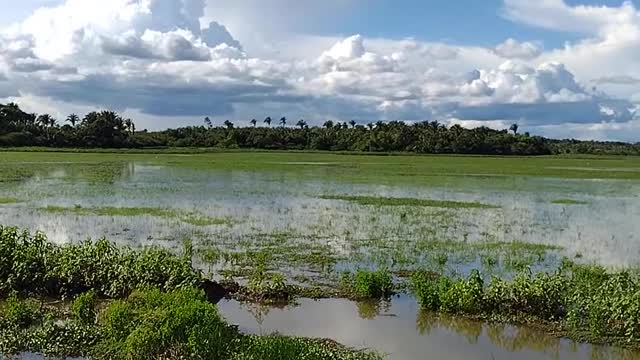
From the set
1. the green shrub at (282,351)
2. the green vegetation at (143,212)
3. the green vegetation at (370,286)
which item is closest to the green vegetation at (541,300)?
the green vegetation at (370,286)

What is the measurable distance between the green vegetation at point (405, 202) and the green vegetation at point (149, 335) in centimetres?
2022

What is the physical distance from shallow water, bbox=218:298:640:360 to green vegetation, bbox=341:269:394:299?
377mm

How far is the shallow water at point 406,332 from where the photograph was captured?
11.6 metres

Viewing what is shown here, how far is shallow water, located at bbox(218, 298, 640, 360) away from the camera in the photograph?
11.6 m

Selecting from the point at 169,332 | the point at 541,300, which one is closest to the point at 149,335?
the point at 169,332

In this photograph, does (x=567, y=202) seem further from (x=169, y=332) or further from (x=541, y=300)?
(x=169, y=332)

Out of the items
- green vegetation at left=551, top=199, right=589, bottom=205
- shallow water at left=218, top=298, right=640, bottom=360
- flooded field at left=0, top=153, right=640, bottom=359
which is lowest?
shallow water at left=218, top=298, right=640, bottom=360

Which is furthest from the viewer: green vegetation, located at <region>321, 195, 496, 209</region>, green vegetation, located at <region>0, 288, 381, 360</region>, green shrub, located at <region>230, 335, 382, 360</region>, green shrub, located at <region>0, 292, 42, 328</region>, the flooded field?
green vegetation, located at <region>321, 195, 496, 209</region>

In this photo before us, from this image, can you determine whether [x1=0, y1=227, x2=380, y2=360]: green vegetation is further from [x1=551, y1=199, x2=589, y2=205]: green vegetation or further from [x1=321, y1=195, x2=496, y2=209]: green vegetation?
[x1=551, y1=199, x2=589, y2=205]: green vegetation

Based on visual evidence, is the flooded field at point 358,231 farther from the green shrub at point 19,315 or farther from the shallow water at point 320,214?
the green shrub at point 19,315

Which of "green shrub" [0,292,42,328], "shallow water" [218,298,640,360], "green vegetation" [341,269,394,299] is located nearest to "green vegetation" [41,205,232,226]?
"green vegetation" [341,269,394,299]

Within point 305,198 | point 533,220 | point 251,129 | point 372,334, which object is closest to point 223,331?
point 372,334

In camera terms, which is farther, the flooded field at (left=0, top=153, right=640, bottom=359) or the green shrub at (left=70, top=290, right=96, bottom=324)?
the flooded field at (left=0, top=153, right=640, bottom=359)

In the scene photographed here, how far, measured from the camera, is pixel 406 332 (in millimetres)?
12594
